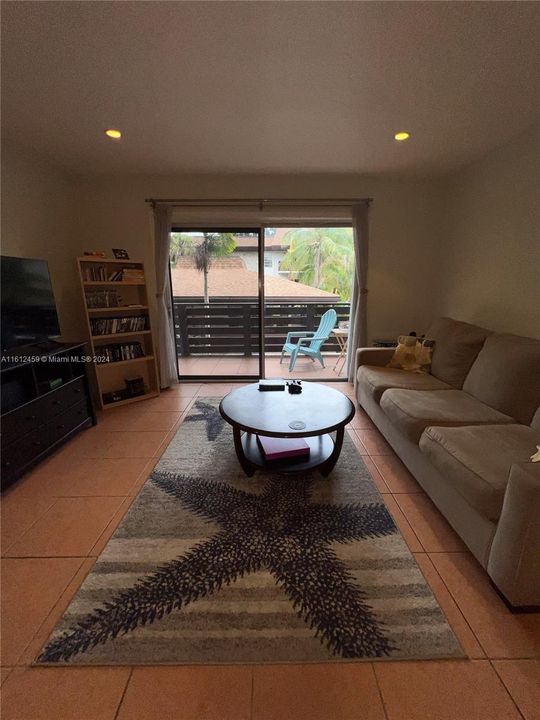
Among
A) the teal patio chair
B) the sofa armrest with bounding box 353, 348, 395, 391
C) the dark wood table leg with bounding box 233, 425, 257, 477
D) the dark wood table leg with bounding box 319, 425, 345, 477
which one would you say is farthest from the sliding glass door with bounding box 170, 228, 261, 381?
the dark wood table leg with bounding box 319, 425, 345, 477

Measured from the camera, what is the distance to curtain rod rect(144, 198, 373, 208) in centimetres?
328

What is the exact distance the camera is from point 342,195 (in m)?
3.34

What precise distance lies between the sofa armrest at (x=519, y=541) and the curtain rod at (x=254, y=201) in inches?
121

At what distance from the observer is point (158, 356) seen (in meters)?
3.61

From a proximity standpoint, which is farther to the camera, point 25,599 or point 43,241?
point 43,241

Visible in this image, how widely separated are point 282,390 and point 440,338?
1.56 m

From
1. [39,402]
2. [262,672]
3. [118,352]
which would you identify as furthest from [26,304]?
[262,672]

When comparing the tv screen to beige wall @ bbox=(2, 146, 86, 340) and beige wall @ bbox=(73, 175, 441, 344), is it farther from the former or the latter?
beige wall @ bbox=(73, 175, 441, 344)

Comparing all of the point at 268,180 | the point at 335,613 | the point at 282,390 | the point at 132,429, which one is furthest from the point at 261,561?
the point at 268,180

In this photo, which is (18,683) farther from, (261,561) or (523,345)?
(523,345)

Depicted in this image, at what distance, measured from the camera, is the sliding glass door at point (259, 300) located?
12.0 feet

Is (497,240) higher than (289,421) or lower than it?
higher

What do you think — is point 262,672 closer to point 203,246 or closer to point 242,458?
point 242,458

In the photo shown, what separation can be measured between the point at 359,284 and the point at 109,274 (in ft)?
9.12
